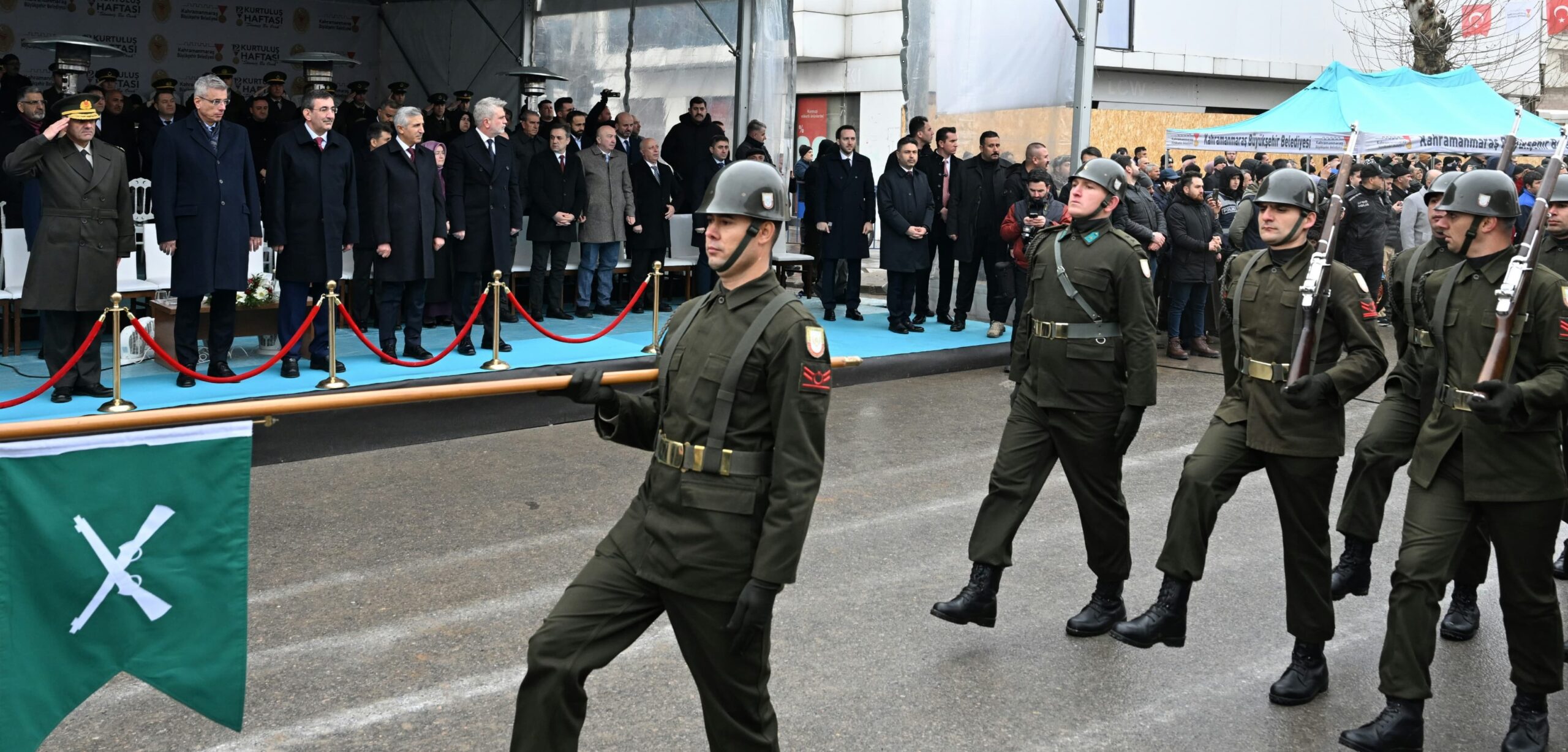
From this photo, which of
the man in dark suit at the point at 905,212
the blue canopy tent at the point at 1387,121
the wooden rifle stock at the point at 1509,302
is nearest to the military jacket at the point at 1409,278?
the wooden rifle stock at the point at 1509,302

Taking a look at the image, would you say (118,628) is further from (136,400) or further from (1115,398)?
(136,400)

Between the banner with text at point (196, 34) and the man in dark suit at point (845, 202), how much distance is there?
7793mm

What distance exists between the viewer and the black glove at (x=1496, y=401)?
16.3 feet

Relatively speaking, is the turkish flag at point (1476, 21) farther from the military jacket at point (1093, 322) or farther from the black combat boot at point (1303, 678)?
the black combat boot at point (1303, 678)

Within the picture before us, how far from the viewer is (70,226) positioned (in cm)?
975

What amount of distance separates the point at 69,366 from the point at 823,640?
568 cm

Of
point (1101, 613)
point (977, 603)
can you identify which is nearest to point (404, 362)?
point (977, 603)

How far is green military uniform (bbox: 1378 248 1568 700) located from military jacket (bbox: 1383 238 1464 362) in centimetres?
89

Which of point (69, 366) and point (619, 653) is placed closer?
point (619, 653)

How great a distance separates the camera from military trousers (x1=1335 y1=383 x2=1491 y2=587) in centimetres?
649

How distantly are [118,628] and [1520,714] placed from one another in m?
4.61

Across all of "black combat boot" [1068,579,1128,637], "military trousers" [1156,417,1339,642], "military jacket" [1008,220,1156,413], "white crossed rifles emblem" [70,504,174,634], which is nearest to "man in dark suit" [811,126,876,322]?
"military jacket" [1008,220,1156,413]

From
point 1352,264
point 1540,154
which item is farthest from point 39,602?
point 1540,154

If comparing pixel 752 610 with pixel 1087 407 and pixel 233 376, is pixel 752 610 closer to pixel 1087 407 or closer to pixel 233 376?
pixel 1087 407
